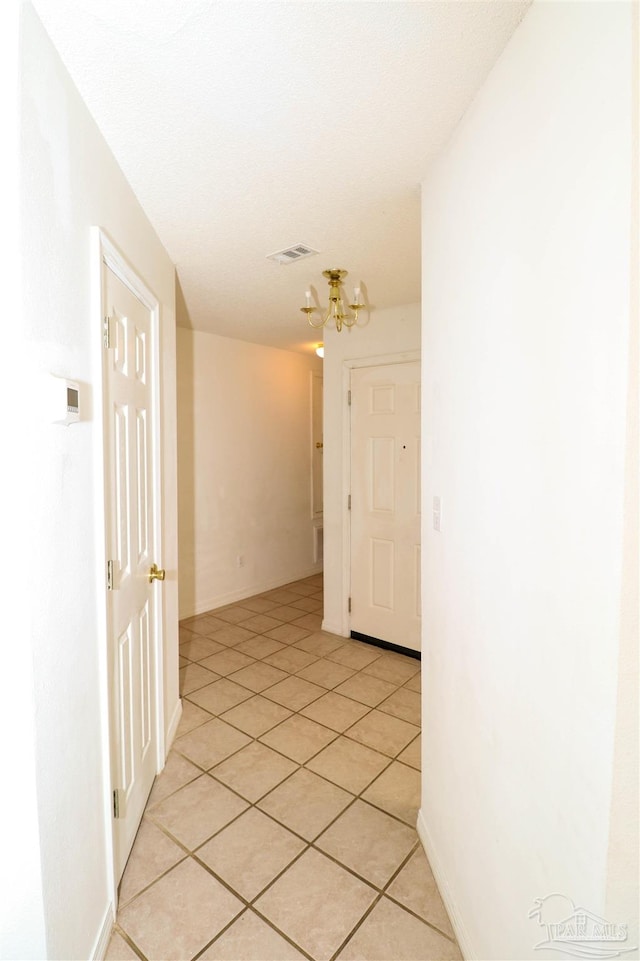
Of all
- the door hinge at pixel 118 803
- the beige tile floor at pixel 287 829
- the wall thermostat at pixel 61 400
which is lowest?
the beige tile floor at pixel 287 829

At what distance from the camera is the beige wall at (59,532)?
0.96m

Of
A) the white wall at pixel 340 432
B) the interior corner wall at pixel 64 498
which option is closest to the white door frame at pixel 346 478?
the white wall at pixel 340 432

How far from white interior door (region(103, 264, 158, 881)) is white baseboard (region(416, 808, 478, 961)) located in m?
1.04

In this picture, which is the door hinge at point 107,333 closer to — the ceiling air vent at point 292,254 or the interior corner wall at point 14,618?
the interior corner wall at point 14,618

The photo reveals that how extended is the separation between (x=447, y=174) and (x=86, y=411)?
126 centimetres

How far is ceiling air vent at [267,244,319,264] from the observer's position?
2.24 meters

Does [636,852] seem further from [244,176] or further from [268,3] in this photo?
[244,176]

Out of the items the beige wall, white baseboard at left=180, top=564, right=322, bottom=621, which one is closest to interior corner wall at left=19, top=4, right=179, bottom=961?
the beige wall

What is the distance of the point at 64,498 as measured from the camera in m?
1.14

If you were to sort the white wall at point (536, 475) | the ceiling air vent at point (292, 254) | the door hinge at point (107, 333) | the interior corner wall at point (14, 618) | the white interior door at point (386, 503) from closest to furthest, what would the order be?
the white wall at point (536, 475) < the interior corner wall at point (14, 618) < the door hinge at point (107, 333) < the ceiling air vent at point (292, 254) < the white interior door at point (386, 503)

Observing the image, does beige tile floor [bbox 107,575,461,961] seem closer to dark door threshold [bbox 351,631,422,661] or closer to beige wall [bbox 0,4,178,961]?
dark door threshold [bbox 351,631,422,661]

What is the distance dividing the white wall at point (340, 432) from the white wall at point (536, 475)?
1.83 metres

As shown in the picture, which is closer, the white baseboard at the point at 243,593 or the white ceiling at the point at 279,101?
the white ceiling at the point at 279,101

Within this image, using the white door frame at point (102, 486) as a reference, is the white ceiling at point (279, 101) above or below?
above
